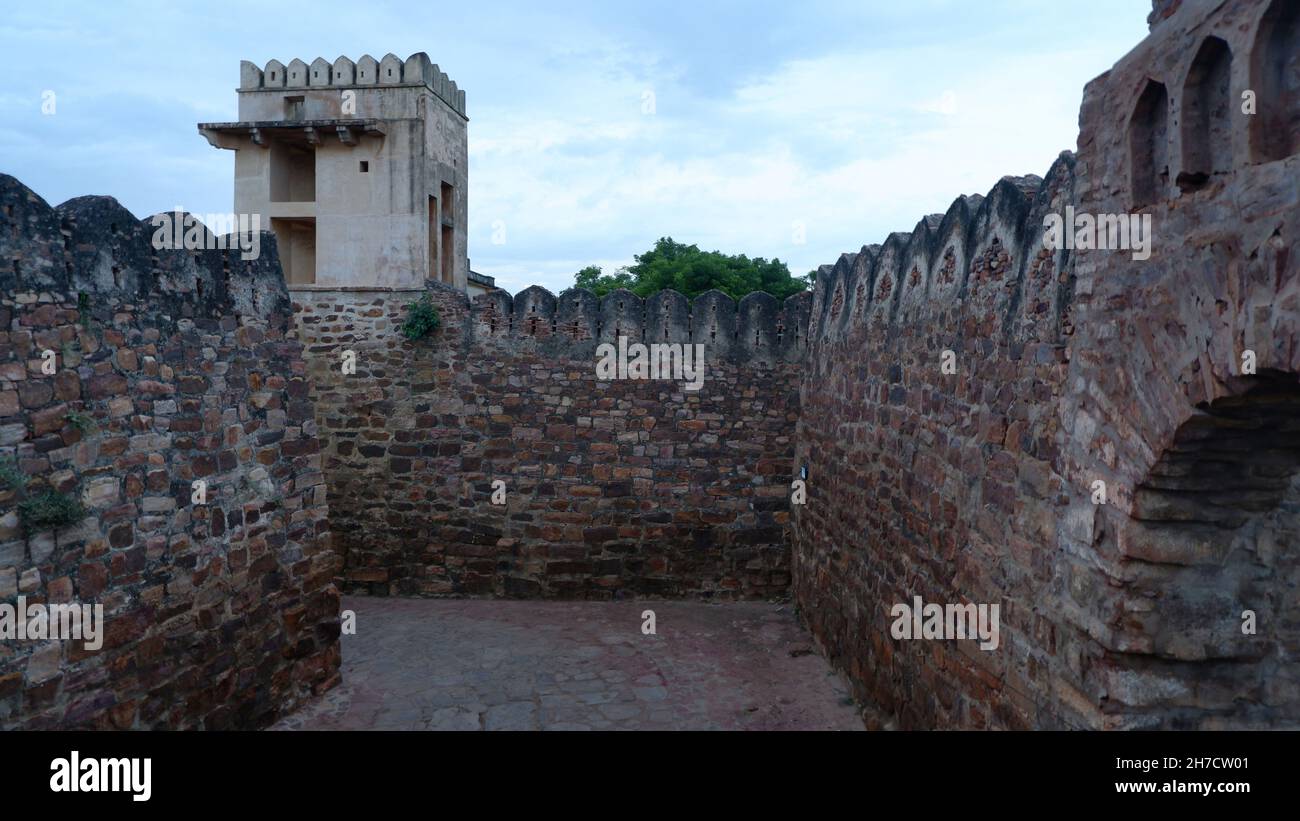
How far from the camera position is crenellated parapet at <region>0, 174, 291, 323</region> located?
4.28 m

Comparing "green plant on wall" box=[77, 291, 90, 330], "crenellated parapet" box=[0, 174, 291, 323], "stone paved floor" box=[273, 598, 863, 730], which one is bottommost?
"stone paved floor" box=[273, 598, 863, 730]

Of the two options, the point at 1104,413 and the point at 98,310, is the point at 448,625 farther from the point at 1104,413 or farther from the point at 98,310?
the point at 1104,413

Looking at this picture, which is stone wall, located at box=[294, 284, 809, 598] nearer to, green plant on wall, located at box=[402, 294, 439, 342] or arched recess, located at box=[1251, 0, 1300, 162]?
green plant on wall, located at box=[402, 294, 439, 342]

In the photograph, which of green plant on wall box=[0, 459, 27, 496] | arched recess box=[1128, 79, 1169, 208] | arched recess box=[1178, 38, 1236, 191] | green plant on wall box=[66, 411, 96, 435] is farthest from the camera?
green plant on wall box=[66, 411, 96, 435]

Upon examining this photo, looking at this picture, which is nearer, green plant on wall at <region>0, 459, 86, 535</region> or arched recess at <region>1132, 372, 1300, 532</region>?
arched recess at <region>1132, 372, 1300, 532</region>

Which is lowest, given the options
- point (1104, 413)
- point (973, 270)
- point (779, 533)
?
point (779, 533)

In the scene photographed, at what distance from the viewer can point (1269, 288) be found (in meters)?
2.55

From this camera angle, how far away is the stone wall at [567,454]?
9.35 metres

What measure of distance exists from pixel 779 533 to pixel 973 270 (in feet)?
15.6

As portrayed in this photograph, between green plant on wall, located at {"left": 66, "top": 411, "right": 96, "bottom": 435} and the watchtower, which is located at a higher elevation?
the watchtower

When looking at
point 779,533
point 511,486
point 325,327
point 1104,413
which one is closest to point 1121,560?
point 1104,413

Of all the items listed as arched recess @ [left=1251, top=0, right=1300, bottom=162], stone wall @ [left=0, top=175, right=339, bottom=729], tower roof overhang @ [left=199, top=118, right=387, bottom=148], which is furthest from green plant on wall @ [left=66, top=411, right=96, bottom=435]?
tower roof overhang @ [left=199, top=118, right=387, bottom=148]

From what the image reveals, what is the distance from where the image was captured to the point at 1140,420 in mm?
3199

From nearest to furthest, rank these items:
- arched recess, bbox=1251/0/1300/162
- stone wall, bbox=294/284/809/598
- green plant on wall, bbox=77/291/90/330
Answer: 1. arched recess, bbox=1251/0/1300/162
2. green plant on wall, bbox=77/291/90/330
3. stone wall, bbox=294/284/809/598
